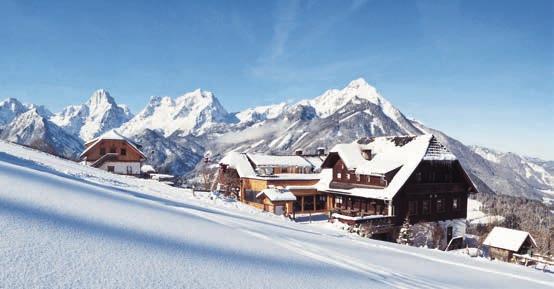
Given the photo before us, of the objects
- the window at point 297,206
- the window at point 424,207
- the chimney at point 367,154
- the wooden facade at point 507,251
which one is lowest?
the wooden facade at point 507,251

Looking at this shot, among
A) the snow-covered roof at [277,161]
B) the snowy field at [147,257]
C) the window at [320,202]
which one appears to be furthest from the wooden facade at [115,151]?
the snowy field at [147,257]

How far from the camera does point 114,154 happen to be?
4403 cm

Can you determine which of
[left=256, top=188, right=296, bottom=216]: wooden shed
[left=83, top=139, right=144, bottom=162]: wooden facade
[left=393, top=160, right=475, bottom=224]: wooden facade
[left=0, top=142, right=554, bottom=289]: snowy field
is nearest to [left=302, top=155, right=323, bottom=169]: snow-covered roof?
[left=256, top=188, right=296, bottom=216]: wooden shed

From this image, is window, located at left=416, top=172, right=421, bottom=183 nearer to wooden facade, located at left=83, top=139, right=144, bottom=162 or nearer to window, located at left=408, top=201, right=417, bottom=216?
window, located at left=408, top=201, right=417, bottom=216

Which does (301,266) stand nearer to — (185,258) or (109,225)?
(185,258)

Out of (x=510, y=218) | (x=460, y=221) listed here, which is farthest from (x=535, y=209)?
(x=460, y=221)

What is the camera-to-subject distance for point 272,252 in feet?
20.4

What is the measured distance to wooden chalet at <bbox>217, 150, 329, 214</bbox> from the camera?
124ft

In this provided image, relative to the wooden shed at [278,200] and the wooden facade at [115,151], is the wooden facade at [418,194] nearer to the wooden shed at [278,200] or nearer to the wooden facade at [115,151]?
the wooden shed at [278,200]

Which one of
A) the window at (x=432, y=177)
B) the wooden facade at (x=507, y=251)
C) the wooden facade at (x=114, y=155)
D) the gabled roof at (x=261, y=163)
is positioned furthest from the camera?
the wooden facade at (x=114, y=155)

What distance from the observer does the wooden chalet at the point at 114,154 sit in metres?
43.4

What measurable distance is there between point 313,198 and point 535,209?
128m

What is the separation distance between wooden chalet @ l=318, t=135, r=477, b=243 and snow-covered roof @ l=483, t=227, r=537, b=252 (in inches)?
152

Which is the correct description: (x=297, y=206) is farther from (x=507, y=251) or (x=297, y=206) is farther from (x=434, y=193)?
(x=507, y=251)
